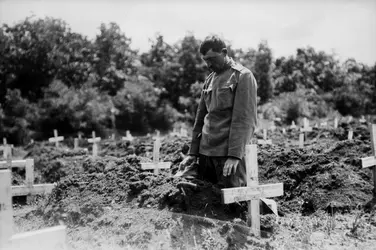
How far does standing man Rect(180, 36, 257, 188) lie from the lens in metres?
3.93

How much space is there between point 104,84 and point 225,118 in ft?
99.7

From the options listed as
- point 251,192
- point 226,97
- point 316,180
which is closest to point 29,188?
point 226,97

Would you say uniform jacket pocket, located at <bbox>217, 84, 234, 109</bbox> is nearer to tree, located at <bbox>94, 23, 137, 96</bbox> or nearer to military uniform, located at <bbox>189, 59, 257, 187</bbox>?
military uniform, located at <bbox>189, 59, 257, 187</bbox>

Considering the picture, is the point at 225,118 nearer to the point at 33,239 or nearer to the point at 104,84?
the point at 33,239

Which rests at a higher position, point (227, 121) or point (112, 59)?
point (112, 59)

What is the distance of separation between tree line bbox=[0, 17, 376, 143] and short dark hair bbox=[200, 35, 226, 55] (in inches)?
887

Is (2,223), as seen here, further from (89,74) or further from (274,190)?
(89,74)

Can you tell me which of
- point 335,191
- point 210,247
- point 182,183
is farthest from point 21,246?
point 335,191

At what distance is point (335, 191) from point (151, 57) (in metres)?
37.4

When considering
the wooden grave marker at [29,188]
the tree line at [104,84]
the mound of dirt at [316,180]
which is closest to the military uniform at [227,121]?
the mound of dirt at [316,180]

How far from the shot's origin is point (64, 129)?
2631 cm

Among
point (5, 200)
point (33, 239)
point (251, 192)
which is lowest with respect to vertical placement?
point (251, 192)

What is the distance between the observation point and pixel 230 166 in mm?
3865

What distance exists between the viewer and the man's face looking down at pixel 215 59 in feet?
13.3
